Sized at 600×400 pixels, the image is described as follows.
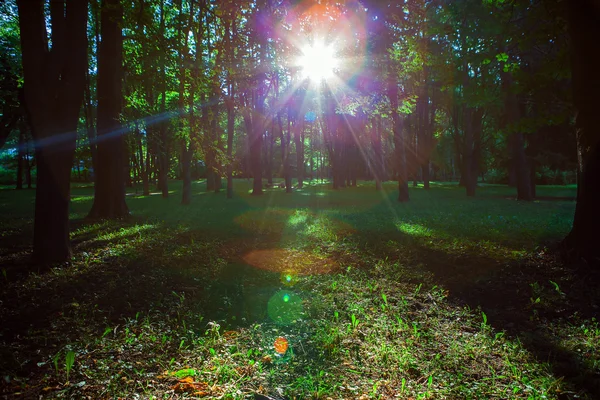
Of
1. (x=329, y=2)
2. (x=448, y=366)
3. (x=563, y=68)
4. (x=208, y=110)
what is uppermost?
(x=329, y=2)

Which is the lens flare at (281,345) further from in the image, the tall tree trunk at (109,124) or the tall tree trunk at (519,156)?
the tall tree trunk at (519,156)

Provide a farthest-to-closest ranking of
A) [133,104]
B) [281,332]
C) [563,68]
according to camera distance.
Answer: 1. [133,104]
2. [563,68]
3. [281,332]

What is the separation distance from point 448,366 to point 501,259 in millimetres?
4535

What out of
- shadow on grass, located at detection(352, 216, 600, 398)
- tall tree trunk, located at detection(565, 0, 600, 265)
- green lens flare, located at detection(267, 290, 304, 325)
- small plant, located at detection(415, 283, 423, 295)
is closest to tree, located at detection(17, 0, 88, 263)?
green lens flare, located at detection(267, 290, 304, 325)

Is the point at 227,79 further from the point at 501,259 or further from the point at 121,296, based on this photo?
the point at 501,259

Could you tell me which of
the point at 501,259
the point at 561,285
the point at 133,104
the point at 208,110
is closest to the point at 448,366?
the point at 561,285

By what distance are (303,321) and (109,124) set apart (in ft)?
38.3

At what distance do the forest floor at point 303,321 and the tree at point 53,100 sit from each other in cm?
82

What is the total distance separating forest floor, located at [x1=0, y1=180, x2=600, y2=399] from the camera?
3203mm

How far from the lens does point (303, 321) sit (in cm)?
469

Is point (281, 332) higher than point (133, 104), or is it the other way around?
point (133, 104)

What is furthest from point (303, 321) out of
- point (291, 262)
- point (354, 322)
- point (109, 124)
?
point (109, 124)

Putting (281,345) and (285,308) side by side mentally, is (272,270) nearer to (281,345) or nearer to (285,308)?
(285,308)

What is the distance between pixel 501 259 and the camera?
710cm
